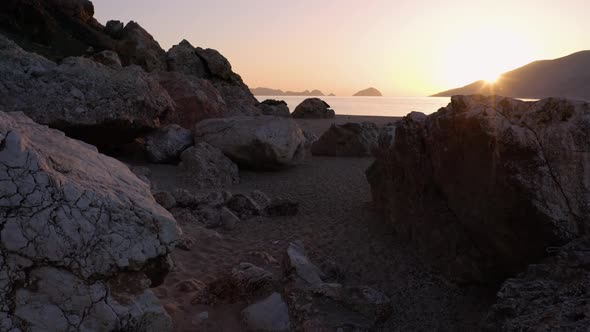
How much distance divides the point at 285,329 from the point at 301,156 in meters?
7.47

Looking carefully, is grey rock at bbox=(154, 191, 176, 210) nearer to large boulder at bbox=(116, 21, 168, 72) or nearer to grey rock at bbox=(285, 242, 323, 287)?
grey rock at bbox=(285, 242, 323, 287)

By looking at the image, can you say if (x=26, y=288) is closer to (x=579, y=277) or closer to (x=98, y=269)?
(x=98, y=269)

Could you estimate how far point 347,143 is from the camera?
46.9 ft

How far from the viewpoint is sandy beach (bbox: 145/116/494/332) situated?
15.2ft

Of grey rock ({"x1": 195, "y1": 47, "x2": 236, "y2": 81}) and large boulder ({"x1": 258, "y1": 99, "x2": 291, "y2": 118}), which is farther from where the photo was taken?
large boulder ({"x1": 258, "y1": 99, "x2": 291, "y2": 118})

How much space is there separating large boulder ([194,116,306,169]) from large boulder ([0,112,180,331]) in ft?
22.3

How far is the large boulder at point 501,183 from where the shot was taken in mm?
4289

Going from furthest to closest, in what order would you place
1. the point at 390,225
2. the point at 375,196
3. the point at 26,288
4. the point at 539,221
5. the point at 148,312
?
the point at 375,196 → the point at 390,225 → the point at 539,221 → the point at 148,312 → the point at 26,288

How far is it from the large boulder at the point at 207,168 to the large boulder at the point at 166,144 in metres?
0.46

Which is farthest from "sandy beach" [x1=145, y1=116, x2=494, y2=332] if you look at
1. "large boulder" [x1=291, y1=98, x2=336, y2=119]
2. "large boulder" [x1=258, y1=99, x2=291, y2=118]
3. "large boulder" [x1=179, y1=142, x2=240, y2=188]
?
"large boulder" [x1=291, y1=98, x2=336, y2=119]

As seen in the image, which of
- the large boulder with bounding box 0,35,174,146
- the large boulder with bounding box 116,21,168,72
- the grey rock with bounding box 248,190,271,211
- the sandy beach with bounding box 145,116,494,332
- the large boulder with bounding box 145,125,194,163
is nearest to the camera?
the sandy beach with bounding box 145,116,494,332

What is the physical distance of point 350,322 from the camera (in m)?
4.46

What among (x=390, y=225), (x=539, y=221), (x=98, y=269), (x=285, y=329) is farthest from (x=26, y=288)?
(x=390, y=225)

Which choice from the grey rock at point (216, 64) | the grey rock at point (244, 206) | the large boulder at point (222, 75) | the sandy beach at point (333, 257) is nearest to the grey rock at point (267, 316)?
the sandy beach at point (333, 257)
